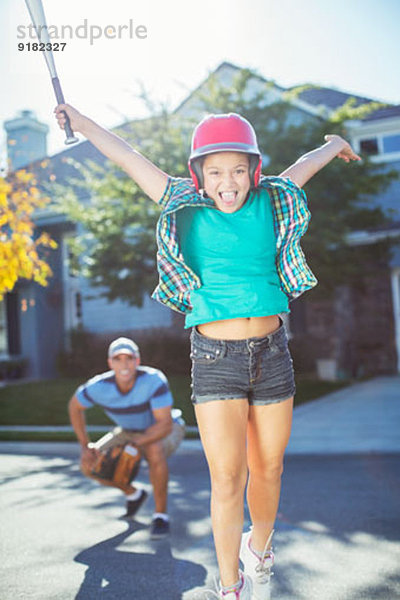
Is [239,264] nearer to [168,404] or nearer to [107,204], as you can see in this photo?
[168,404]

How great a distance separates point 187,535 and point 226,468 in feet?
6.88

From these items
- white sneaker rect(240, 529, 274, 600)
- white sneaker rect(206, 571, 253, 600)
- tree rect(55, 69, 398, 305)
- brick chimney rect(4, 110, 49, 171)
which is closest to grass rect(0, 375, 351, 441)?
tree rect(55, 69, 398, 305)

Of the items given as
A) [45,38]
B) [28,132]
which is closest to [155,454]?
[45,38]

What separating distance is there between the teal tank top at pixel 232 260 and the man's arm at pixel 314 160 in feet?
0.99

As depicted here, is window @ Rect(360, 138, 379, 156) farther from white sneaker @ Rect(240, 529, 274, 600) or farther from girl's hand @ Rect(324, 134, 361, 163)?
white sneaker @ Rect(240, 529, 274, 600)

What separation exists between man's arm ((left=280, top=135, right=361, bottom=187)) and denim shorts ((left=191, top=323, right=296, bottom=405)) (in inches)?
28.6

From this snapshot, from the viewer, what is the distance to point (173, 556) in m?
3.90

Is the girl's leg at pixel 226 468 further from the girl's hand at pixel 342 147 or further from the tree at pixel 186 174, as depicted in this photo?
the tree at pixel 186 174

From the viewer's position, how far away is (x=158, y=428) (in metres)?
4.87

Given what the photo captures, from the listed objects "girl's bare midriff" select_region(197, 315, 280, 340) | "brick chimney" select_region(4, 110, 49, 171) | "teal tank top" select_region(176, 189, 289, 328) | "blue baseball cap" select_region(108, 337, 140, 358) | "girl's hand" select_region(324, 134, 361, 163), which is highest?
"brick chimney" select_region(4, 110, 49, 171)

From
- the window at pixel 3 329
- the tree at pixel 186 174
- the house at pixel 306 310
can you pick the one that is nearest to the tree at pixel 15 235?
the tree at pixel 186 174

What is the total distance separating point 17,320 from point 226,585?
57.9ft

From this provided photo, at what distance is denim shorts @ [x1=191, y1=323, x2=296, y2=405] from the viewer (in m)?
2.49

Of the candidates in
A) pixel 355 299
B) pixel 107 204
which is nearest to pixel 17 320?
pixel 107 204
